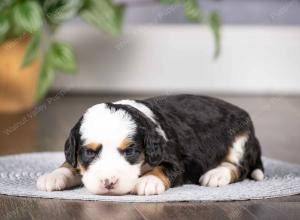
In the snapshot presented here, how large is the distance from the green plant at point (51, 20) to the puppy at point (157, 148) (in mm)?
1686

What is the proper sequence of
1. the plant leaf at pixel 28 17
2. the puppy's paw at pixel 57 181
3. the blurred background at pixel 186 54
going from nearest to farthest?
the puppy's paw at pixel 57 181 → the plant leaf at pixel 28 17 → the blurred background at pixel 186 54

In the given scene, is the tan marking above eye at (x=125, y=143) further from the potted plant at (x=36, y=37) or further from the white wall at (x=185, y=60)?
the white wall at (x=185, y=60)

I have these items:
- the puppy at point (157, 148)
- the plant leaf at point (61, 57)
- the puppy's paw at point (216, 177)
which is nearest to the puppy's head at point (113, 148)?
the puppy at point (157, 148)

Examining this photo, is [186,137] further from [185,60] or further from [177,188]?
[185,60]

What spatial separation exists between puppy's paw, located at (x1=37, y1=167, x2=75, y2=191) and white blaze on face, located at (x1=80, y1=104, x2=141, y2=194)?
0.46ft

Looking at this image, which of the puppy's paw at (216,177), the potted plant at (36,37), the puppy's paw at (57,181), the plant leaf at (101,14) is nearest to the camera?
the puppy's paw at (57,181)

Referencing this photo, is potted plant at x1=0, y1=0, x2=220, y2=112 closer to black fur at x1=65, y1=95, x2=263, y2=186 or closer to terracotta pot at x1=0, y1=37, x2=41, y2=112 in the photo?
terracotta pot at x1=0, y1=37, x2=41, y2=112

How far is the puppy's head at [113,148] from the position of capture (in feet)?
7.15

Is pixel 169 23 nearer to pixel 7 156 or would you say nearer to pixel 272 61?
pixel 272 61

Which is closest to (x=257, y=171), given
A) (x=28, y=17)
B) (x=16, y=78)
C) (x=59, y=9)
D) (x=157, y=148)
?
(x=157, y=148)

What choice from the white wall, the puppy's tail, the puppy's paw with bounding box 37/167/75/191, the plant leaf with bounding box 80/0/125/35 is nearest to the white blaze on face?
the puppy's paw with bounding box 37/167/75/191

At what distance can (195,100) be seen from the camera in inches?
105

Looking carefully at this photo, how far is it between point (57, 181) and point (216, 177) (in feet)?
A: 1.63

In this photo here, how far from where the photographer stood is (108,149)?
86.7 inches
